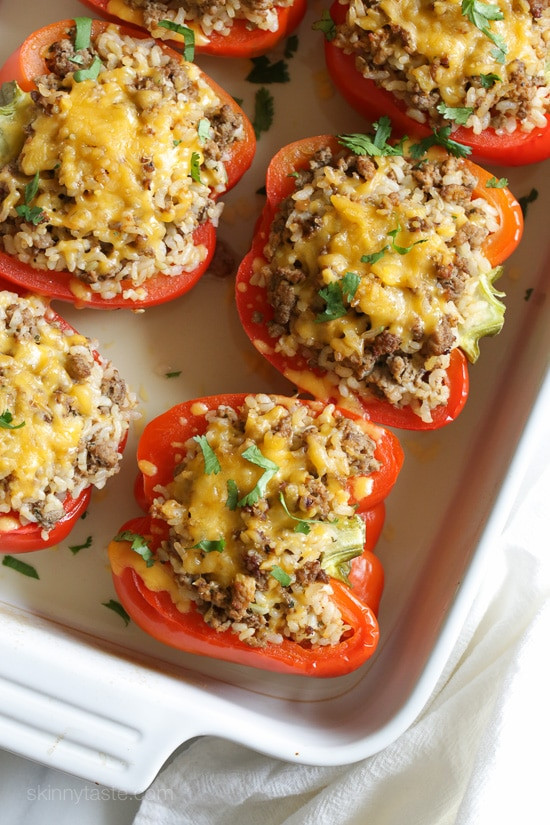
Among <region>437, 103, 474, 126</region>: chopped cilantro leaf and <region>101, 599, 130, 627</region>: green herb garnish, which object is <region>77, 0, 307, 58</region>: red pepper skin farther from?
<region>101, 599, 130, 627</region>: green herb garnish

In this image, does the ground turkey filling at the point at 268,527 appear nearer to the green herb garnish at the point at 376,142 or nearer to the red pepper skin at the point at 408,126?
the green herb garnish at the point at 376,142

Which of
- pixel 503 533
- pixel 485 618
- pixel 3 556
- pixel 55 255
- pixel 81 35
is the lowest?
pixel 3 556

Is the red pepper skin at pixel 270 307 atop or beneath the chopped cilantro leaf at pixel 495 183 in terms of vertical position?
beneath

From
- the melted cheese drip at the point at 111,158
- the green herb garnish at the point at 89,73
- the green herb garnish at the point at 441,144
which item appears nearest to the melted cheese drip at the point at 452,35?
the green herb garnish at the point at 441,144

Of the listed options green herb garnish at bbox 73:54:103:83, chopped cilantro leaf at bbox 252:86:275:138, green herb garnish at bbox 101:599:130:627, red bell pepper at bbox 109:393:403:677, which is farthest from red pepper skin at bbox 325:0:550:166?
green herb garnish at bbox 101:599:130:627

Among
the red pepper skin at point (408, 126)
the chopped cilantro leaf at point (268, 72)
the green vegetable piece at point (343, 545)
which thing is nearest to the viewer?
the green vegetable piece at point (343, 545)

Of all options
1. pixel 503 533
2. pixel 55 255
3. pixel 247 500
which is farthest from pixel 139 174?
pixel 503 533

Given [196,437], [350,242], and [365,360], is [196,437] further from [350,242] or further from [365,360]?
[350,242]
